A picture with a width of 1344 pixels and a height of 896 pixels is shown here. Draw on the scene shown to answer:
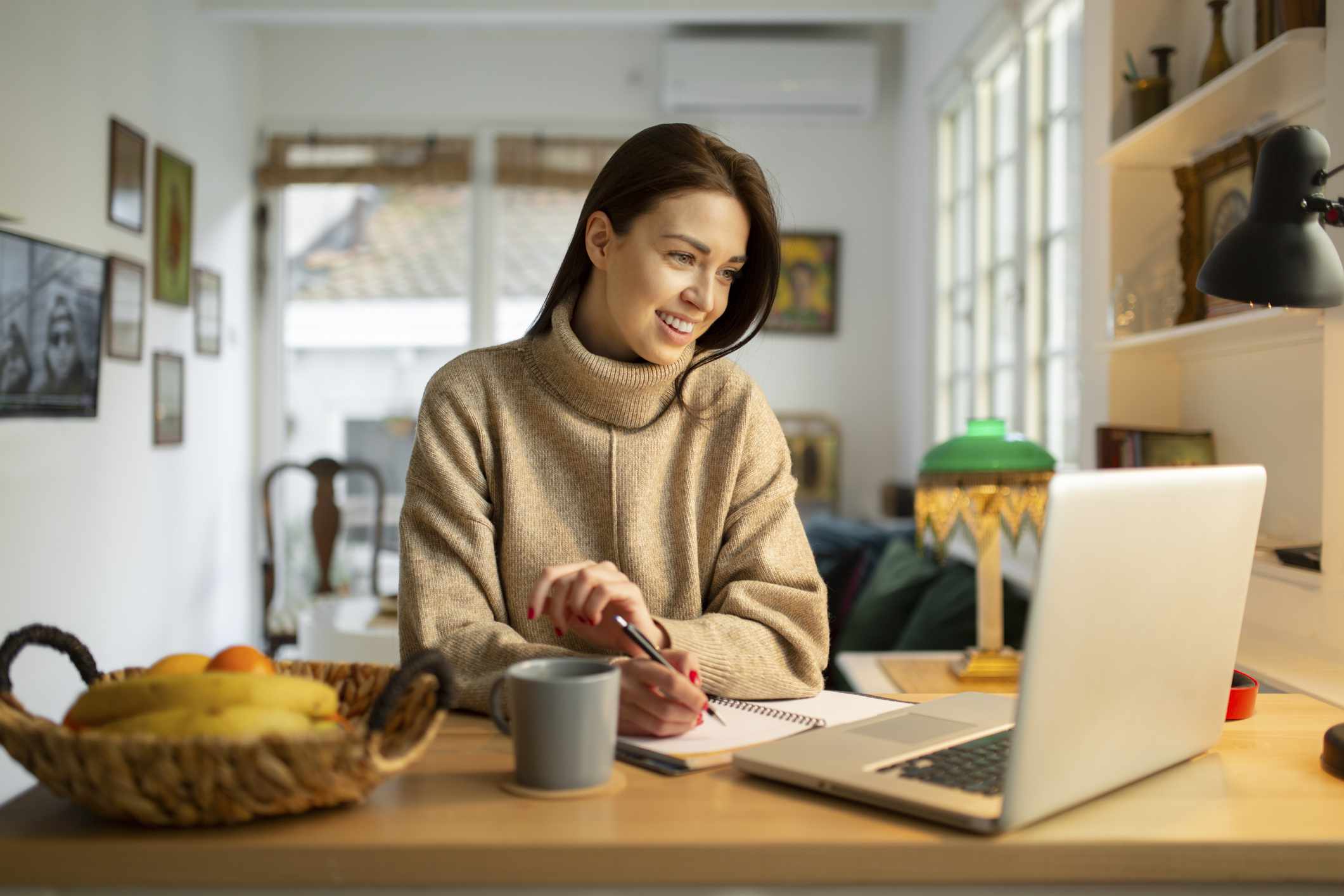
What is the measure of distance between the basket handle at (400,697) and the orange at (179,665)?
15cm

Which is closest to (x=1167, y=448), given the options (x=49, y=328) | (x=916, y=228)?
(x=916, y=228)

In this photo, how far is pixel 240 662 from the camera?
818mm

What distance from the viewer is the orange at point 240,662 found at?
2.68ft

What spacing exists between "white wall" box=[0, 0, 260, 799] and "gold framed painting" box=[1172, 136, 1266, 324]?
2758 millimetres

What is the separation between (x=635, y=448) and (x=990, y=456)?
102cm

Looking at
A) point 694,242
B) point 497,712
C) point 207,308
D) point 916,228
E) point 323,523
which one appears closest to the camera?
point 497,712

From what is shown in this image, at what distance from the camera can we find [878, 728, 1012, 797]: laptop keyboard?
2.53 ft

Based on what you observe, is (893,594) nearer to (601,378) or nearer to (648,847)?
(601,378)

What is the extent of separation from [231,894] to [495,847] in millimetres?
163

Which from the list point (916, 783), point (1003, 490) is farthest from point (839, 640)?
point (916, 783)

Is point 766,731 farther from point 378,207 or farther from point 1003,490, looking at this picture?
point 378,207

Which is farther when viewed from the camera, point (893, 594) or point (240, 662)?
point (893, 594)

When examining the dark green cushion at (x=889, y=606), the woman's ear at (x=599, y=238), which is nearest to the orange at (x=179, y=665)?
the woman's ear at (x=599, y=238)

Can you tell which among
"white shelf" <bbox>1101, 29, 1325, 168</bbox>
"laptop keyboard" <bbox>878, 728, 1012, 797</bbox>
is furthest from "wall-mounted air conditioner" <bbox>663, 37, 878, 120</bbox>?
"laptop keyboard" <bbox>878, 728, 1012, 797</bbox>
